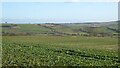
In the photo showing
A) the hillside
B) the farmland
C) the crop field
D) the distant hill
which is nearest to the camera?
the crop field

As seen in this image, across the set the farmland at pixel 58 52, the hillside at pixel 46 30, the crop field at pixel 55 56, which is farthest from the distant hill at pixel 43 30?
the crop field at pixel 55 56

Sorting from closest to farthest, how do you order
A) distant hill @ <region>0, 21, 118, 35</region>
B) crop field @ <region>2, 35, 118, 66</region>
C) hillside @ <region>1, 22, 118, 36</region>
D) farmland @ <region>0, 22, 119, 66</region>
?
crop field @ <region>2, 35, 118, 66</region> < farmland @ <region>0, 22, 119, 66</region> < distant hill @ <region>0, 21, 118, 35</region> < hillside @ <region>1, 22, 118, 36</region>

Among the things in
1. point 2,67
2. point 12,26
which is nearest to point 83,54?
point 2,67

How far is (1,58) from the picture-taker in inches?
1358

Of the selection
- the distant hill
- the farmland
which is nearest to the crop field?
the farmland

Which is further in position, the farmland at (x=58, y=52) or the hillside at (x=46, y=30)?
the hillside at (x=46, y=30)

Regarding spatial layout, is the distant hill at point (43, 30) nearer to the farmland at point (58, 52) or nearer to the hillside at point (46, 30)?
the hillside at point (46, 30)

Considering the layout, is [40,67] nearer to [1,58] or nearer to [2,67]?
[2,67]

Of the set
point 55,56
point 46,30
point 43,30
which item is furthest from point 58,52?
point 46,30

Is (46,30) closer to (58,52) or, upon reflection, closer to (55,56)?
(58,52)

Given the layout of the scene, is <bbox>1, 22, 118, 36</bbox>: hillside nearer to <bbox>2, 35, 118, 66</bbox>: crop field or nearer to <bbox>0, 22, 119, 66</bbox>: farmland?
<bbox>0, 22, 119, 66</bbox>: farmland

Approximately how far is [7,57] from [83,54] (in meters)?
13.2

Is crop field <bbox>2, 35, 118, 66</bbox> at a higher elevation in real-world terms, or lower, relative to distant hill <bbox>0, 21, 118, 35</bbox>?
higher

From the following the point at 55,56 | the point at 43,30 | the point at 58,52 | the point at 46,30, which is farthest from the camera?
the point at 46,30
